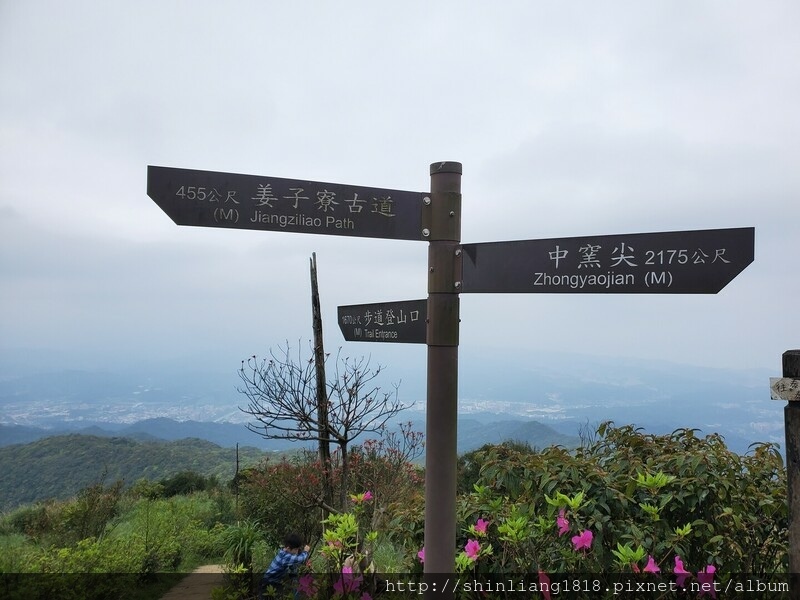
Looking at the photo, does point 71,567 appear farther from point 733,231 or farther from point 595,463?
point 733,231

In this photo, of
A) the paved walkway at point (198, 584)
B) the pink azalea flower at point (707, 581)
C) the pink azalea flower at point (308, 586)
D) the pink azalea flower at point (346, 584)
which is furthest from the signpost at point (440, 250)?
the paved walkway at point (198, 584)

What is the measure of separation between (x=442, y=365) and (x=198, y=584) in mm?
5293

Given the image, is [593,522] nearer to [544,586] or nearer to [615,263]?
[544,586]

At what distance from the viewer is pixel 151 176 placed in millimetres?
2381

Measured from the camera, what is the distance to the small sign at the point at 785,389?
2465 mm

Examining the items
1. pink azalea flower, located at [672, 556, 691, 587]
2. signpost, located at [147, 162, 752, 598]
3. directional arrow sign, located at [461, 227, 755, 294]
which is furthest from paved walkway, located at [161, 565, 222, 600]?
directional arrow sign, located at [461, 227, 755, 294]

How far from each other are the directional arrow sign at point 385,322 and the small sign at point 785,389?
1.52 meters

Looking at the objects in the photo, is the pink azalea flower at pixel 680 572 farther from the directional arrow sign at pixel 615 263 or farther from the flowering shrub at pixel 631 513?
the directional arrow sign at pixel 615 263

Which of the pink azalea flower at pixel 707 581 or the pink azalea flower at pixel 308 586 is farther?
the pink azalea flower at pixel 308 586

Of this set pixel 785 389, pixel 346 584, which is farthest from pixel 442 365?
pixel 785 389

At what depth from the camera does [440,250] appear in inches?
102

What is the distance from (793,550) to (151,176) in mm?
3129

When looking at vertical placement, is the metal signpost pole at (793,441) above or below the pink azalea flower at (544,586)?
above

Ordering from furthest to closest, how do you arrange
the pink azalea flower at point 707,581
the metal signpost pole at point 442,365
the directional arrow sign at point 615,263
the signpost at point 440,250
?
1. the pink azalea flower at point 707,581
2. the metal signpost pole at point 442,365
3. the signpost at point 440,250
4. the directional arrow sign at point 615,263
